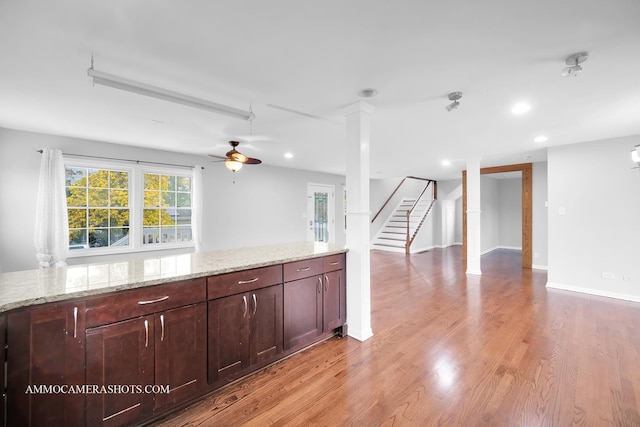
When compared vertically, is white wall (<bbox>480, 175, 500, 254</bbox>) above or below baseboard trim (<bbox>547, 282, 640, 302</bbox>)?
above

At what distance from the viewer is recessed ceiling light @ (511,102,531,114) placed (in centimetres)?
276

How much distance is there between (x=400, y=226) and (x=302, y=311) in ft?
24.0

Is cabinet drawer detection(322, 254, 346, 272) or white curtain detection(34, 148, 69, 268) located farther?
white curtain detection(34, 148, 69, 268)

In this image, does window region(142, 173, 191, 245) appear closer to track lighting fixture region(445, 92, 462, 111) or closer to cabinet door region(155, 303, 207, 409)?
cabinet door region(155, 303, 207, 409)

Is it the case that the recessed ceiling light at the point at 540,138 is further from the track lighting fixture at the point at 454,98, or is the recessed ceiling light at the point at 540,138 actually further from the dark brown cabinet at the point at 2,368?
the dark brown cabinet at the point at 2,368

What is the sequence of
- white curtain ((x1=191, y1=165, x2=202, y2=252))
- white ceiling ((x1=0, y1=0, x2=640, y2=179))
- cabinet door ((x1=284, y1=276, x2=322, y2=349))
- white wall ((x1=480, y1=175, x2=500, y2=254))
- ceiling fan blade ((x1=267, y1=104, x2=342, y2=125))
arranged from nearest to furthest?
white ceiling ((x1=0, y1=0, x2=640, y2=179)) → cabinet door ((x1=284, y1=276, x2=322, y2=349)) → ceiling fan blade ((x1=267, y1=104, x2=342, y2=125)) → white curtain ((x1=191, y1=165, x2=202, y2=252)) → white wall ((x1=480, y1=175, x2=500, y2=254))

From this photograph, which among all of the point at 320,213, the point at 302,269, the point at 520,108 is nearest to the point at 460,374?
the point at 302,269

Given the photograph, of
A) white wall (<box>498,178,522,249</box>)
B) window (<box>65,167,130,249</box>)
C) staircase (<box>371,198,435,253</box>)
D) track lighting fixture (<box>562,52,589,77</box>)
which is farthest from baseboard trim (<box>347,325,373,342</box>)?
white wall (<box>498,178,522,249</box>)

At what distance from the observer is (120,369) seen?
1.62 m

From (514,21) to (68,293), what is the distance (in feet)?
9.53

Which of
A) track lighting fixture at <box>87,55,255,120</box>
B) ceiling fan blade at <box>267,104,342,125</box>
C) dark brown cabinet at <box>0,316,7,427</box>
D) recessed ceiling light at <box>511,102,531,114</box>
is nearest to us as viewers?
dark brown cabinet at <box>0,316,7,427</box>

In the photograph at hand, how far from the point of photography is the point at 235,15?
1519 mm

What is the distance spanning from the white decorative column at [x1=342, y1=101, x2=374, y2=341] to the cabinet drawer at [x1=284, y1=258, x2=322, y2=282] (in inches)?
18.0

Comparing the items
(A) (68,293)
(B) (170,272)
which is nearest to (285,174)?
(B) (170,272)
